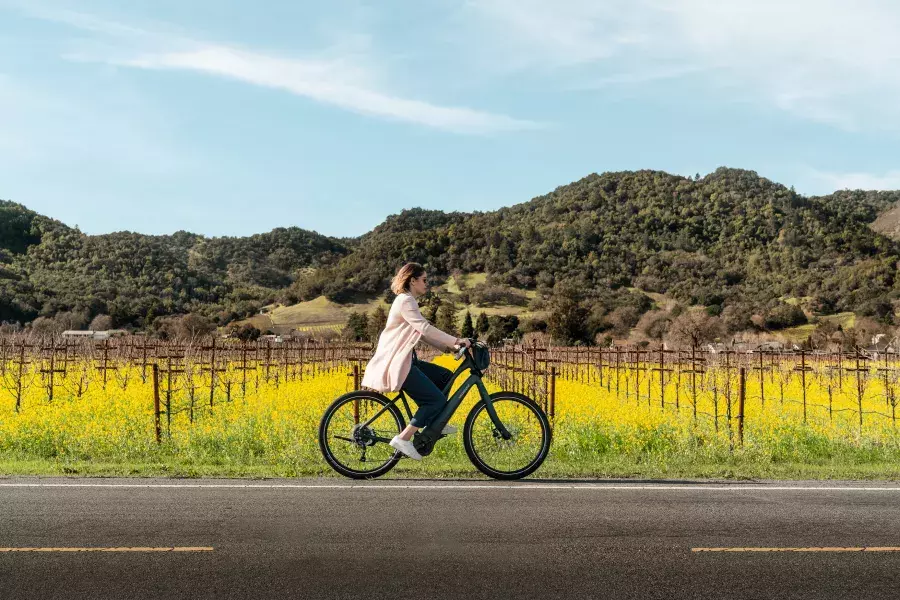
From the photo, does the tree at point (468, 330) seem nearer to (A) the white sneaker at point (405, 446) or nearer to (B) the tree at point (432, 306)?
(A) the white sneaker at point (405, 446)

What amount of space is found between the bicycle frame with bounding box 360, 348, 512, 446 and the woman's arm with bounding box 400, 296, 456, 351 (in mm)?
300

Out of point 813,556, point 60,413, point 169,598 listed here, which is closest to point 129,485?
point 169,598

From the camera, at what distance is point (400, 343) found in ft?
27.2

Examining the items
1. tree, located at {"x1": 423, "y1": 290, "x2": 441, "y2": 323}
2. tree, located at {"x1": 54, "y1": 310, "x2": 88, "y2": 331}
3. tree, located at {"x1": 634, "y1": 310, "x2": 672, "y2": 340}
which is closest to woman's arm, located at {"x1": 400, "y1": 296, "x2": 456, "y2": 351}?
tree, located at {"x1": 54, "y1": 310, "x2": 88, "y2": 331}

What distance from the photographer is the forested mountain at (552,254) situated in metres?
107

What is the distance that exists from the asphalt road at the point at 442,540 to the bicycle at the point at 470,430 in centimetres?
38

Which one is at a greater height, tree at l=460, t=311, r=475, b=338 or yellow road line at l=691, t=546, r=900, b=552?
tree at l=460, t=311, r=475, b=338

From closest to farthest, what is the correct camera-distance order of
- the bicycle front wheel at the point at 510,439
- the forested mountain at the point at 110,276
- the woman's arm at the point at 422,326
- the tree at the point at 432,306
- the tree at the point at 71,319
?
the woman's arm at the point at 422,326 → the bicycle front wheel at the point at 510,439 → the tree at the point at 71,319 → the forested mountain at the point at 110,276 → the tree at the point at 432,306

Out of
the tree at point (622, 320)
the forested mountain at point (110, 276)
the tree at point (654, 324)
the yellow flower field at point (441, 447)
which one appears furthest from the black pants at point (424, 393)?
the tree at point (622, 320)

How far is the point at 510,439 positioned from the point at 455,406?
0.72 meters

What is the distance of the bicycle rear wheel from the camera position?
8594 mm

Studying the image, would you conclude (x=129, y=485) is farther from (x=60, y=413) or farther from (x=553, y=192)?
(x=553, y=192)

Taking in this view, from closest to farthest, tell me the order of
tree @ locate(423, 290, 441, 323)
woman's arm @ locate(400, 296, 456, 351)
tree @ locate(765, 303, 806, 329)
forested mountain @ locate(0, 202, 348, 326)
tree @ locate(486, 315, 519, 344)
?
woman's arm @ locate(400, 296, 456, 351)
forested mountain @ locate(0, 202, 348, 326)
tree @ locate(423, 290, 441, 323)
tree @ locate(486, 315, 519, 344)
tree @ locate(765, 303, 806, 329)

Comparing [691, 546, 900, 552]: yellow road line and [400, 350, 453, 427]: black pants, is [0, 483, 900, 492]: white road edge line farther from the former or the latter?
[691, 546, 900, 552]: yellow road line
